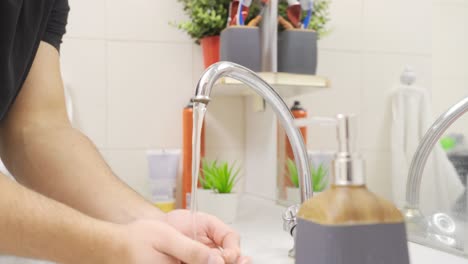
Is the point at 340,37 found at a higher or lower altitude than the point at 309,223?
higher

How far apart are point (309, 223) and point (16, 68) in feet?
2.50

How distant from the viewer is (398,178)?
88 cm

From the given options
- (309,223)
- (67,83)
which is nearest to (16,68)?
(67,83)

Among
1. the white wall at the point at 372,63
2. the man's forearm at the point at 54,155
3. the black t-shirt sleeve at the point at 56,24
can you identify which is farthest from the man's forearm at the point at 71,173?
the white wall at the point at 372,63

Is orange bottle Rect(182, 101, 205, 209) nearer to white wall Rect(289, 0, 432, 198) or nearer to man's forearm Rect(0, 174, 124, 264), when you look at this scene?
white wall Rect(289, 0, 432, 198)

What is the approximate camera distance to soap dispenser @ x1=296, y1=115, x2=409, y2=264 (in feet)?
1.27

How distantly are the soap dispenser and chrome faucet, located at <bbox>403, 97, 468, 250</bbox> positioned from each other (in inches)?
15.6

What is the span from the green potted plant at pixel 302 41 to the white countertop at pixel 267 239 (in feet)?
1.15

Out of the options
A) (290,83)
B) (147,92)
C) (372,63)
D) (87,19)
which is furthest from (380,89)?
(87,19)

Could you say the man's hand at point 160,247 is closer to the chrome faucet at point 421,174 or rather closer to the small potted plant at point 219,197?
the chrome faucet at point 421,174

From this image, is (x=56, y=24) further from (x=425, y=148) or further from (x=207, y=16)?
(x=425, y=148)

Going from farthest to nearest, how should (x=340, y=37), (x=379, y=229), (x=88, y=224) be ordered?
(x=340, y=37) < (x=88, y=224) < (x=379, y=229)

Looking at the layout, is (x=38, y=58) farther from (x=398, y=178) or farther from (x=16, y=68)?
(x=398, y=178)

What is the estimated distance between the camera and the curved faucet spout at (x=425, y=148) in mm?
756
